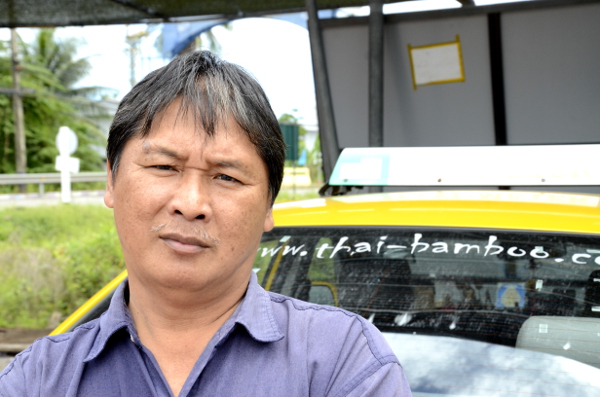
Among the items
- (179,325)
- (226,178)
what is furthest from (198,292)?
(226,178)

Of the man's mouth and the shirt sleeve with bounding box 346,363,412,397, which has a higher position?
the man's mouth

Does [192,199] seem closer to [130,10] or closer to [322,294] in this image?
[322,294]

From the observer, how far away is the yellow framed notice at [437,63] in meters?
4.89

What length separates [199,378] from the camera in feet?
3.76

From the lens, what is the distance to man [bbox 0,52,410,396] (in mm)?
1134

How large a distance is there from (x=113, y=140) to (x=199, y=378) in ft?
1.50

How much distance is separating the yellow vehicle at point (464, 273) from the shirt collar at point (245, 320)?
74 cm

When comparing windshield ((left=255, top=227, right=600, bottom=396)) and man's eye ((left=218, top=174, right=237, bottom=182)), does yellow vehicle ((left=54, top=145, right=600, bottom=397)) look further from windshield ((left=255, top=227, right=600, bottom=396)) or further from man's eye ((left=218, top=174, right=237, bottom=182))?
man's eye ((left=218, top=174, right=237, bottom=182))

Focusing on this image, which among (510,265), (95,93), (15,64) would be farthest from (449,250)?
(95,93)

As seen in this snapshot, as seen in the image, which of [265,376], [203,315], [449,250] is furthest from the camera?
[449,250]

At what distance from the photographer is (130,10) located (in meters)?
6.21

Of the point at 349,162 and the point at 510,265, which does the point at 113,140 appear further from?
the point at 349,162

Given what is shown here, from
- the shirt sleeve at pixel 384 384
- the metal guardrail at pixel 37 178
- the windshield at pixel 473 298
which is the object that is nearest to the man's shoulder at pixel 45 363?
the shirt sleeve at pixel 384 384

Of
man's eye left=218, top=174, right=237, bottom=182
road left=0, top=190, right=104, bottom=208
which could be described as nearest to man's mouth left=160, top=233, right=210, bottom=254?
man's eye left=218, top=174, right=237, bottom=182
